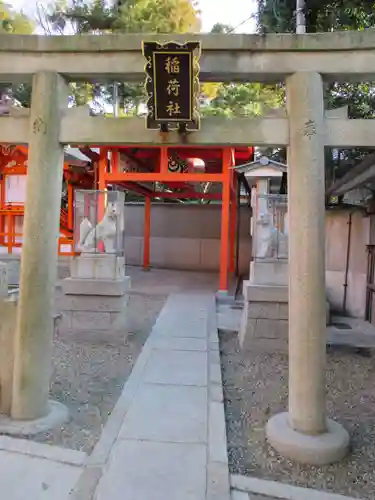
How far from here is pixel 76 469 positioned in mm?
2879

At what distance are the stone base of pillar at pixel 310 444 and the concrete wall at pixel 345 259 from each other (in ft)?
16.6

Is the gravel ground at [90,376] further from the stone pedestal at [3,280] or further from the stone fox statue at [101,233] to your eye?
the stone fox statue at [101,233]

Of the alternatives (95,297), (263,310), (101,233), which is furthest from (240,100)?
(95,297)

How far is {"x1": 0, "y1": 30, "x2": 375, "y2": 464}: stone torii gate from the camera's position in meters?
3.33

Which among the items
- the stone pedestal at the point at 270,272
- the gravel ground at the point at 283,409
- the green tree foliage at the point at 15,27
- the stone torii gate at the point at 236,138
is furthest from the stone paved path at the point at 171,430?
the green tree foliage at the point at 15,27

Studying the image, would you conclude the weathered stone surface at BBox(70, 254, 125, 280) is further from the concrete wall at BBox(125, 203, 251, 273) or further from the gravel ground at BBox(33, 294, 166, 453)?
the concrete wall at BBox(125, 203, 251, 273)

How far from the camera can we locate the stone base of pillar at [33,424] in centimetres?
339

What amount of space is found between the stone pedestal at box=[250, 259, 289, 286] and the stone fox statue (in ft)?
7.61

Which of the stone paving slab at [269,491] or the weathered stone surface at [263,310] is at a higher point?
the weathered stone surface at [263,310]

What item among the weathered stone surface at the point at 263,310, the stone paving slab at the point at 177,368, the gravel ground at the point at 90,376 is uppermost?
the weathered stone surface at the point at 263,310

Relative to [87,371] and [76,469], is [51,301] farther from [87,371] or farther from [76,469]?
[87,371]

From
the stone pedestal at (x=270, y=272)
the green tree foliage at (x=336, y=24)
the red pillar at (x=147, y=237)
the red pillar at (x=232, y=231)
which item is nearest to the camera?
the stone pedestal at (x=270, y=272)

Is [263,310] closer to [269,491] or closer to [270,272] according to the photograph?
[270,272]

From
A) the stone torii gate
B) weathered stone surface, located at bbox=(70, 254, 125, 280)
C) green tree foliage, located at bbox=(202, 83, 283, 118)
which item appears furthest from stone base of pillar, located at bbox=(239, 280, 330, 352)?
green tree foliage, located at bbox=(202, 83, 283, 118)
